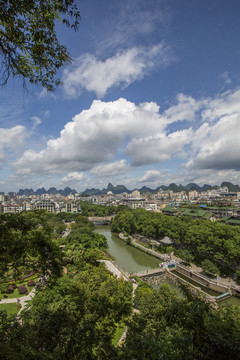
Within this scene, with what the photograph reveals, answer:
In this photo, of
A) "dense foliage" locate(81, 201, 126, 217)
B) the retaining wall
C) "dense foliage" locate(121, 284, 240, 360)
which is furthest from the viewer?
"dense foliage" locate(81, 201, 126, 217)

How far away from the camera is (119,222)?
4294cm

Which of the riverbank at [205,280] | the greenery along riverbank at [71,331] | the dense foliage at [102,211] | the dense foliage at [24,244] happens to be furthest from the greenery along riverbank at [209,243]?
the dense foliage at [102,211]

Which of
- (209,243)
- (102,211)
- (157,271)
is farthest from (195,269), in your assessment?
(102,211)

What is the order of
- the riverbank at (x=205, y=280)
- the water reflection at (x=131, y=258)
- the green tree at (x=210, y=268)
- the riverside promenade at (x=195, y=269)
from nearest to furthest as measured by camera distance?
the riverbank at (x=205, y=280) → the riverside promenade at (x=195, y=269) → the green tree at (x=210, y=268) → the water reflection at (x=131, y=258)

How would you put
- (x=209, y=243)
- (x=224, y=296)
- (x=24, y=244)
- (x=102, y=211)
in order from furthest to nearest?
(x=102, y=211), (x=209, y=243), (x=224, y=296), (x=24, y=244)

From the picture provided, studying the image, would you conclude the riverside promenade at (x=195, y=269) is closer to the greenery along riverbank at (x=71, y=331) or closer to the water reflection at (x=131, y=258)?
the water reflection at (x=131, y=258)

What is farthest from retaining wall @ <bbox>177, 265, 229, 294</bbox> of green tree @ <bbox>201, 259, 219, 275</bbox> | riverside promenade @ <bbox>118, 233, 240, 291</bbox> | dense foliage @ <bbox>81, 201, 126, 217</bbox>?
dense foliage @ <bbox>81, 201, 126, 217</bbox>

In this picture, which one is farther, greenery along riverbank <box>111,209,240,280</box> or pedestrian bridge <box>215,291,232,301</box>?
greenery along riverbank <box>111,209,240,280</box>

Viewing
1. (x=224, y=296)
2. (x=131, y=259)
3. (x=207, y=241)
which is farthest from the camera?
(x=131, y=259)

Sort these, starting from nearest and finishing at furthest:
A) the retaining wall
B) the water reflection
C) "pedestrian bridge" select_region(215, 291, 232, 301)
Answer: "pedestrian bridge" select_region(215, 291, 232, 301)
the retaining wall
the water reflection

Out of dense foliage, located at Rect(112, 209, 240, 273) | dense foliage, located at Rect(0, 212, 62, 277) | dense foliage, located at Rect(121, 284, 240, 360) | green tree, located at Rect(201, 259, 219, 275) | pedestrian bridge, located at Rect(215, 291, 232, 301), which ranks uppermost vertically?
dense foliage, located at Rect(0, 212, 62, 277)

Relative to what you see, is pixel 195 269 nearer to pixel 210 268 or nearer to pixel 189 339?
pixel 210 268

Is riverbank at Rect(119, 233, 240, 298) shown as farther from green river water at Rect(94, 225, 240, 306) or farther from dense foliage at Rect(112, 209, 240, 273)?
dense foliage at Rect(112, 209, 240, 273)

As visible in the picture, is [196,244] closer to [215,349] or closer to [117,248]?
[117,248]
